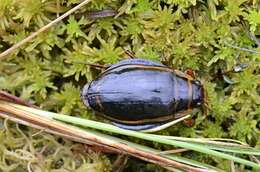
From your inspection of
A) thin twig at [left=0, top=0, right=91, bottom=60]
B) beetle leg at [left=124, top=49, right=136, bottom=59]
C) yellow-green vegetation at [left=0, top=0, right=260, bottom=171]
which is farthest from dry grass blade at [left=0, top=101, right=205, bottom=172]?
beetle leg at [left=124, top=49, right=136, bottom=59]

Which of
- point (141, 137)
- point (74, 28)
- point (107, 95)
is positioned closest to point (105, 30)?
Answer: point (74, 28)

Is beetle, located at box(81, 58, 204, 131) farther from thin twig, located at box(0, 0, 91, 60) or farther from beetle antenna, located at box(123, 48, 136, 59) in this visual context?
thin twig, located at box(0, 0, 91, 60)

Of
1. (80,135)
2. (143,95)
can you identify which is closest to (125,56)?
(143,95)

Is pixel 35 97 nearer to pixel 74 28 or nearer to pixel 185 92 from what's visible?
pixel 74 28

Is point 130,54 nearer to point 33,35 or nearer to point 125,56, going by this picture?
point 125,56

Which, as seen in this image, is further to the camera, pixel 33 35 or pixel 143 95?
pixel 33 35

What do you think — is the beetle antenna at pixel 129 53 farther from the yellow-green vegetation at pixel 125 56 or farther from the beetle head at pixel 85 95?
the beetle head at pixel 85 95
